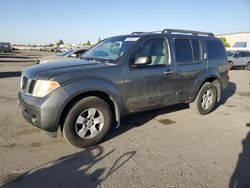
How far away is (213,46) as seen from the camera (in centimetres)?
662

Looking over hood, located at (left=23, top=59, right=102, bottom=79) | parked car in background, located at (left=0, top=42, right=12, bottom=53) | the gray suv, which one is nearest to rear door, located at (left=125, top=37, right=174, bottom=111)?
the gray suv

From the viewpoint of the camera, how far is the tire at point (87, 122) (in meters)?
4.06

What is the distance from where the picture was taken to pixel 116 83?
176 inches

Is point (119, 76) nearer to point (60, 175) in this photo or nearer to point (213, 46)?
point (60, 175)

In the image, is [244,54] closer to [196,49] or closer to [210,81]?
[210,81]

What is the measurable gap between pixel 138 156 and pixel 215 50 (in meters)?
3.99

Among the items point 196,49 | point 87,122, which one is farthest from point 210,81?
point 87,122

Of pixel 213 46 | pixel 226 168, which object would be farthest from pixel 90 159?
pixel 213 46

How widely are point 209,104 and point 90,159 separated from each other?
3.88 metres

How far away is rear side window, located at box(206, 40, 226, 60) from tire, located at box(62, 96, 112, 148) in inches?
134

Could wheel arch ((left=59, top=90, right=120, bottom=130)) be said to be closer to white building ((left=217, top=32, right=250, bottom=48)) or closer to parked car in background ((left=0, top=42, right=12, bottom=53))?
parked car in background ((left=0, top=42, right=12, bottom=53))

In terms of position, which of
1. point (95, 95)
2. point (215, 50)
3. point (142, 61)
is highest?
point (215, 50)

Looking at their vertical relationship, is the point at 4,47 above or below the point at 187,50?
below

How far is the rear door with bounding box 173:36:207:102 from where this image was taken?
5.53 meters
